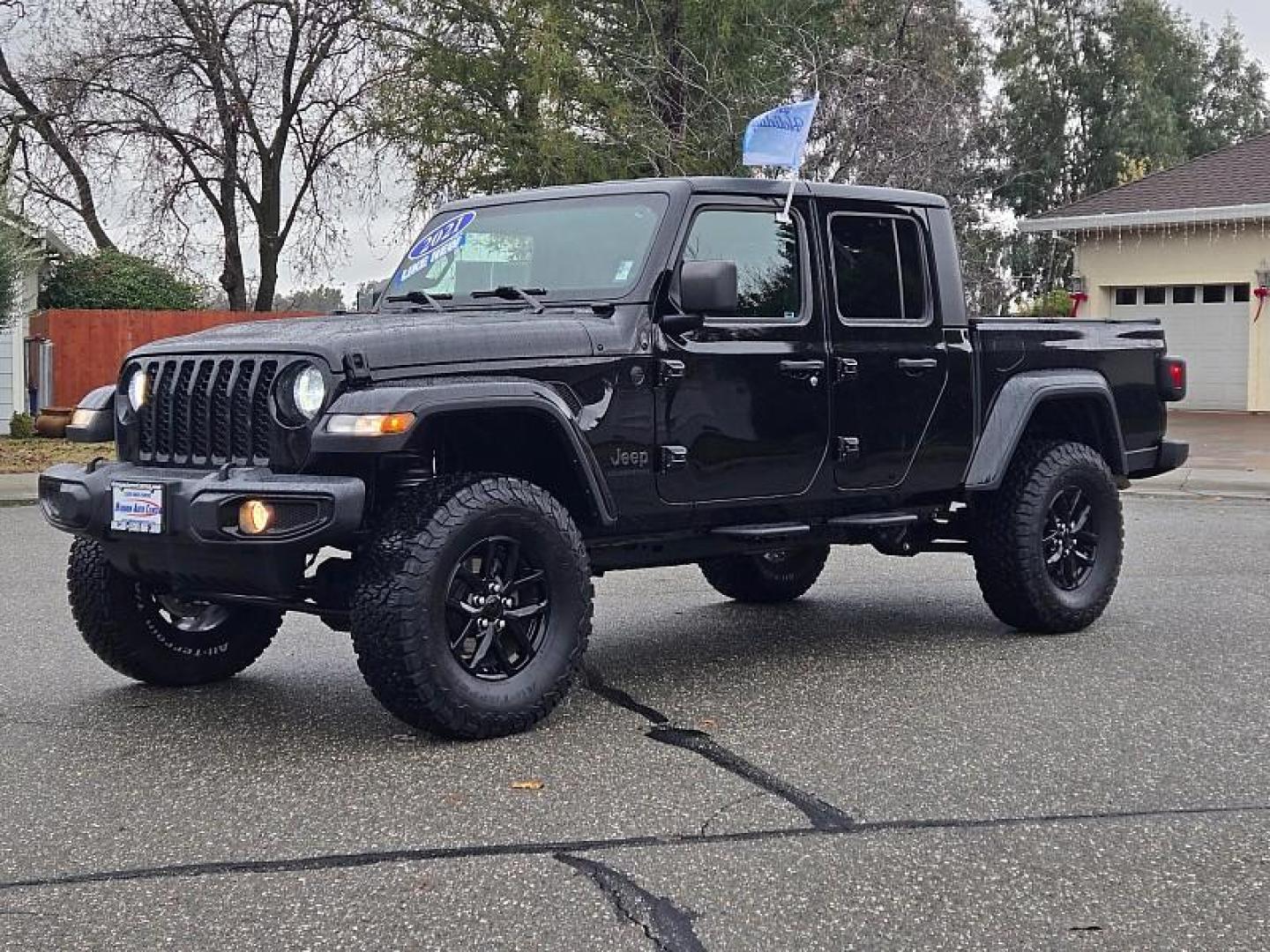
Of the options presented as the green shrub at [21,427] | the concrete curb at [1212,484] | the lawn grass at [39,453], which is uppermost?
the green shrub at [21,427]

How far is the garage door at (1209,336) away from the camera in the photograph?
2614cm

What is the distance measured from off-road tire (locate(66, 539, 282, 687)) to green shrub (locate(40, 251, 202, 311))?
22760 millimetres

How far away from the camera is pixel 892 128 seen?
2827 cm

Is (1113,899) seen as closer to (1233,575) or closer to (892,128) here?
(1233,575)

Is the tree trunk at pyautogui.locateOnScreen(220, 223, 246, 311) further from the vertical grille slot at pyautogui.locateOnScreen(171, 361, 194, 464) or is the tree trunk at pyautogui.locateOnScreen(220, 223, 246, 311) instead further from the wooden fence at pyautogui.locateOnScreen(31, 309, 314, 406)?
the vertical grille slot at pyautogui.locateOnScreen(171, 361, 194, 464)

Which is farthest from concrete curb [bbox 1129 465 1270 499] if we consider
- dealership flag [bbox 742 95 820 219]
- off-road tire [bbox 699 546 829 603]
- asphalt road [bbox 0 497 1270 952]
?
dealership flag [bbox 742 95 820 219]

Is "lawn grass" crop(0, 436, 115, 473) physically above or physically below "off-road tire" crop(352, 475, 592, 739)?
below

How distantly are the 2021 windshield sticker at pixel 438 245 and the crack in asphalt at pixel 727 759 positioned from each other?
185 cm

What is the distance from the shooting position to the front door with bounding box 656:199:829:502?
6.11 m

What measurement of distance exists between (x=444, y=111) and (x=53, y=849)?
23857 mm

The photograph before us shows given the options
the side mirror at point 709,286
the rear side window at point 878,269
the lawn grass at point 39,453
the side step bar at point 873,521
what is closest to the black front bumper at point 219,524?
the side mirror at point 709,286

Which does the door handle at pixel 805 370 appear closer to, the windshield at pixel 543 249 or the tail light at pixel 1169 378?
the windshield at pixel 543 249

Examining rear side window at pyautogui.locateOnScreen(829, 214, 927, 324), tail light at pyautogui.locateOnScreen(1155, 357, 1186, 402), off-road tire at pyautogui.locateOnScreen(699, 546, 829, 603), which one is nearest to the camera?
rear side window at pyautogui.locateOnScreen(829, 214, 927, 324)

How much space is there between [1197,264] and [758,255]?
851 inches
